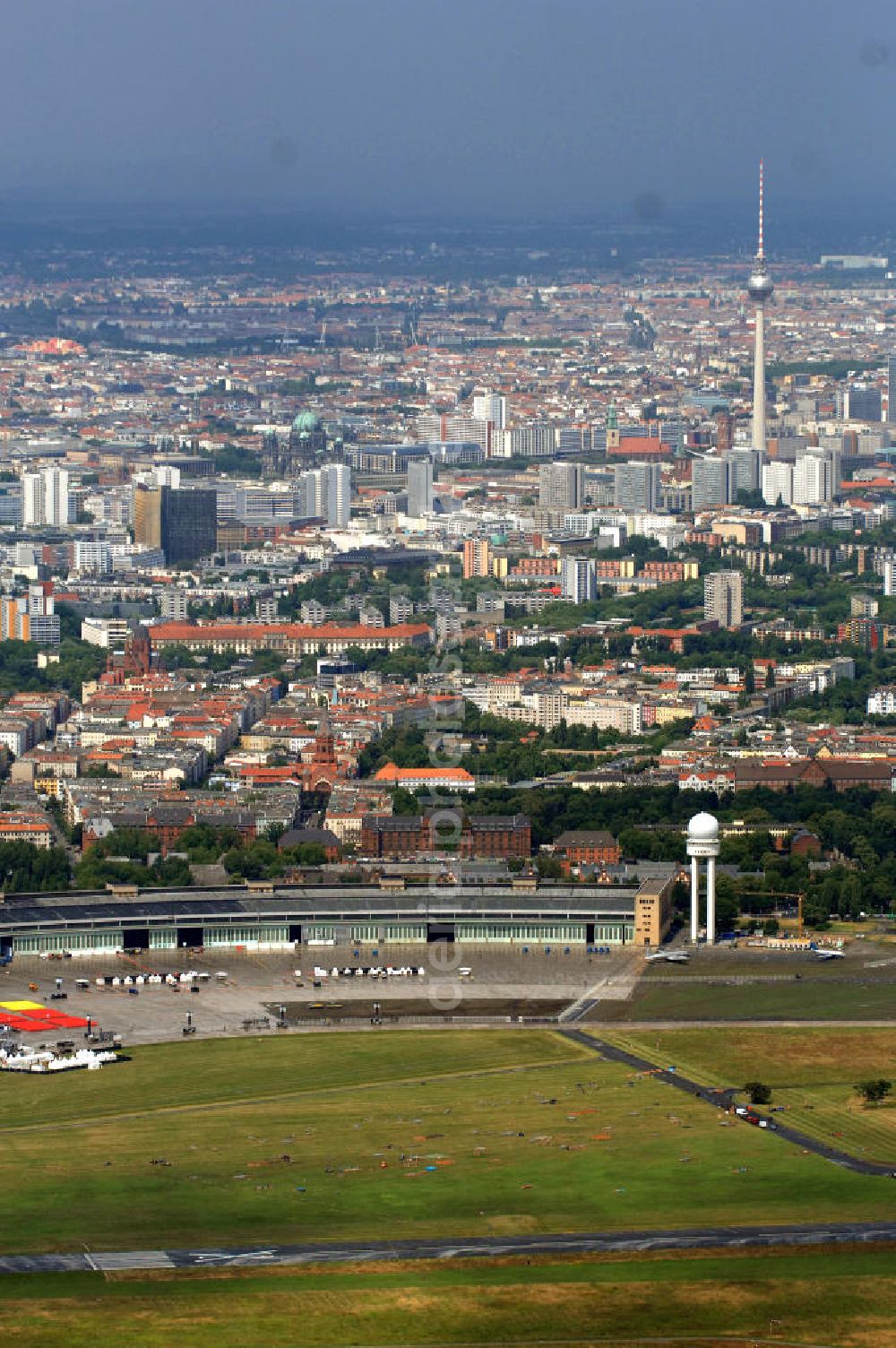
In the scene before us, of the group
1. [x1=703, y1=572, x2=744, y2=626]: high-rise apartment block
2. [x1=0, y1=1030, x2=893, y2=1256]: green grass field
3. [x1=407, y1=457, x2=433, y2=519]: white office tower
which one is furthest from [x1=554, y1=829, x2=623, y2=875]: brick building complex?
[x1=407, y1=457, x2=433, y2=519]: white office tower

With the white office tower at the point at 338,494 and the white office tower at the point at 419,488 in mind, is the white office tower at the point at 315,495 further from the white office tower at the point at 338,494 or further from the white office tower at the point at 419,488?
the white office tower at the point at 419,488

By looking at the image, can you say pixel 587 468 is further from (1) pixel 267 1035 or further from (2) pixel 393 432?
(1) pixel 267 1035

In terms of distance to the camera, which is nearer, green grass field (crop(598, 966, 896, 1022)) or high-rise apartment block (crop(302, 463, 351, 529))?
green grass field (crop(598, 966, 896, 1022))

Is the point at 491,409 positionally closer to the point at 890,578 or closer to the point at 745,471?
the point at 745,471

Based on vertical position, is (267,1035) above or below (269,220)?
below

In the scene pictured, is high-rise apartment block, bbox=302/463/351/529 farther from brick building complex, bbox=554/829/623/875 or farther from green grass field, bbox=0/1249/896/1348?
green grass field, bbox=0/1249/896/1348

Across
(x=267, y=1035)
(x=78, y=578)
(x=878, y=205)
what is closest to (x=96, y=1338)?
(x=267, y=1035)

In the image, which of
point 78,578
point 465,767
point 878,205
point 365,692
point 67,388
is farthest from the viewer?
point 878,205
